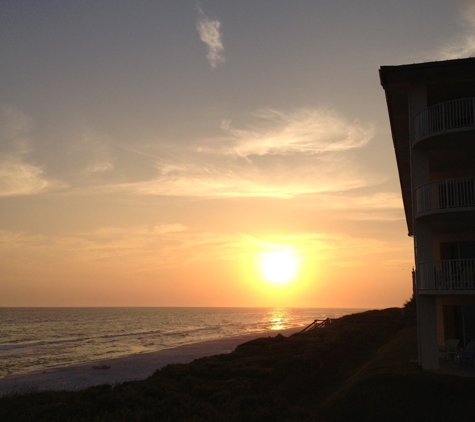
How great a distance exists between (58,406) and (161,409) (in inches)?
112

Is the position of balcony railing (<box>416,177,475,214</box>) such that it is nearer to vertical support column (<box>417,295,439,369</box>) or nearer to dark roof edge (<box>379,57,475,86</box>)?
vertical support column (<box>417,295,439,369</box>)

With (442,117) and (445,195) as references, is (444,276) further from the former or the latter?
(442,117)

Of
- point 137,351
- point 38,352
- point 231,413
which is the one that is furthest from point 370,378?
point 38,352

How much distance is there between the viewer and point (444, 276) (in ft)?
58.2

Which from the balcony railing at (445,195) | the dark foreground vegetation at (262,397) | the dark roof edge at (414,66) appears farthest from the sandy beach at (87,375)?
the dark roof edge at (414,66)

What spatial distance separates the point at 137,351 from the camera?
181 ft

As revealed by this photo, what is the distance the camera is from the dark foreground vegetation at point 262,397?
13.4 m

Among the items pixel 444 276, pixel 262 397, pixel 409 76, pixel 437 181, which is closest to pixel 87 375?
pixel 262 397

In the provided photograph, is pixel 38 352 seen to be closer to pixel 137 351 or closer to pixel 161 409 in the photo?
pixel 137 351

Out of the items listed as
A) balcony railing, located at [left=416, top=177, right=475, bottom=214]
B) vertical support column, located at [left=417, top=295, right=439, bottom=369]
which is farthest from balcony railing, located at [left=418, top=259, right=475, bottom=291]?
balcony railing, located at [left=416, top=177, right=475, bottom=214]

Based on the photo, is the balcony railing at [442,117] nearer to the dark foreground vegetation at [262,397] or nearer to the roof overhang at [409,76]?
the roof overhang at [409,76]

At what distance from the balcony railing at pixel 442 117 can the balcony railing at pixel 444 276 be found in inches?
188

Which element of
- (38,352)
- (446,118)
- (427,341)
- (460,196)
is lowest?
(38,352)

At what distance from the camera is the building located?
17.9 m
